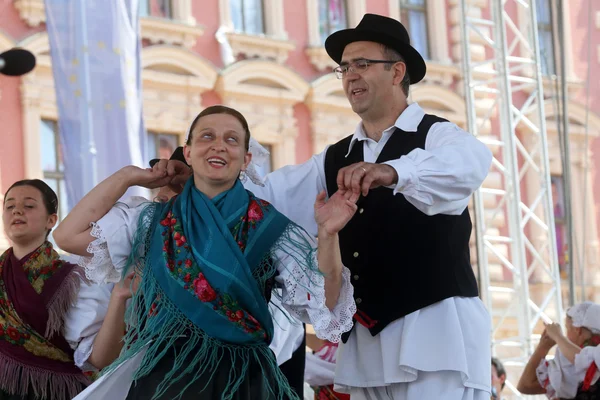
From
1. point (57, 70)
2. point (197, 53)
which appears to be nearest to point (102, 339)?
point (57, 70)

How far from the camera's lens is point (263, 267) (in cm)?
326

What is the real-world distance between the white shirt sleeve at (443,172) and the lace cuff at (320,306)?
12.4 inches

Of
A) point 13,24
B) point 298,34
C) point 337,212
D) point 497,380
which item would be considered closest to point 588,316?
point 497,380

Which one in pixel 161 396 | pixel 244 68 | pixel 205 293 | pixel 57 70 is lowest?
pixel 161 396

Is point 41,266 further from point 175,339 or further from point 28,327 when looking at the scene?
point 175,339

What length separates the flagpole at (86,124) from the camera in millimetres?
5199

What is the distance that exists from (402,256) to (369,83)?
597mm

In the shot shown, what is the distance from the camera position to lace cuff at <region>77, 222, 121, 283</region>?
3.22 meters

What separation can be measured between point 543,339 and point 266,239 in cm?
341

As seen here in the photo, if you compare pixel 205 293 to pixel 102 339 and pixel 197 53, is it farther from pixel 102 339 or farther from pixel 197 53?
pixel 197 53

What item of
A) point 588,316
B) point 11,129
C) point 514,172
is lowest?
point 588,316

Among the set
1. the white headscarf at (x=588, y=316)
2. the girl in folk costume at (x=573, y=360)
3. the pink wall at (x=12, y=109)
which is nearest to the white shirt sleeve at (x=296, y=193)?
the girl in folk costume at (x=573, y=360)

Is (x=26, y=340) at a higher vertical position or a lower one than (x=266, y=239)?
lower

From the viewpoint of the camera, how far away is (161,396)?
3043 millimetres
